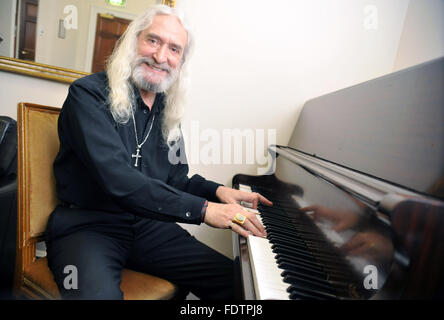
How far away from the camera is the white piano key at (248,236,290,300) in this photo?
0.78 meters

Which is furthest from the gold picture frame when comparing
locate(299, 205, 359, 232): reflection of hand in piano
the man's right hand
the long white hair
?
locate(299, 205, 359, 232): reflection of hand in piano

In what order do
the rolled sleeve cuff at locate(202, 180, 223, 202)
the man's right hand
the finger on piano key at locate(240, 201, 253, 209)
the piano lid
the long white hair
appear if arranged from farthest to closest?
the rolled sleeve cuff at locate(202, 180, 223, 202)
the finger on piano key at locate(240, 201, 253, 209)
the long white hair
the man's right hand
the piano lid

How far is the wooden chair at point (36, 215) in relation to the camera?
1.14 metres

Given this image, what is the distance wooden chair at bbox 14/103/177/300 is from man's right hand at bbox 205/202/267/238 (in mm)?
367

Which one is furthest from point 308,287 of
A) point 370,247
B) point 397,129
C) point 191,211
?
point 397,129

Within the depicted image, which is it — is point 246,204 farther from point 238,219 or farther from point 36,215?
point 36,215

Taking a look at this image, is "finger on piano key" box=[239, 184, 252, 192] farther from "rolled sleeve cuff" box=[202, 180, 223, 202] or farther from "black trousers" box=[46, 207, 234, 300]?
"black trousers" box=[46, 207, 234, 300]

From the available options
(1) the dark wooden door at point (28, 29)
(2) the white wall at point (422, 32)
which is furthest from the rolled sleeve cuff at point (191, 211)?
(2) the white wall at point (422, 32)

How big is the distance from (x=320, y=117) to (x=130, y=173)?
1.22 m

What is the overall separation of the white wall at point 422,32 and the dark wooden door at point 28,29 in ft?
8.78

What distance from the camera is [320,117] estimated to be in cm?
186

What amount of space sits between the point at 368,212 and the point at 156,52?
123cm

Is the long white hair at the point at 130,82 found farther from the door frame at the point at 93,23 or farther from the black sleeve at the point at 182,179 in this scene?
the door frame at the point at 93,23
